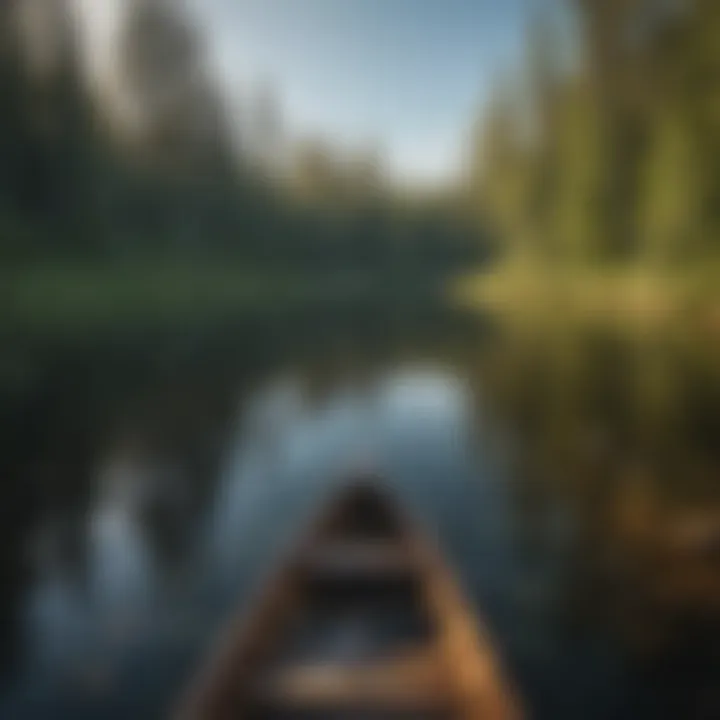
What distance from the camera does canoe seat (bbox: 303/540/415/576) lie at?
2.69 metres

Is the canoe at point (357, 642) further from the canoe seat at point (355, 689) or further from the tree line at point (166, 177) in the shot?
the tree line at point (166, 177)

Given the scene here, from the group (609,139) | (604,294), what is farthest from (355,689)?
(609,139)

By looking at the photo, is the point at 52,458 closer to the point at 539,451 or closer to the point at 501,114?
the point at 539,451

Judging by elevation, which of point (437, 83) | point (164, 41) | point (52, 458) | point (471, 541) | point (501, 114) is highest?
point (164, 41)

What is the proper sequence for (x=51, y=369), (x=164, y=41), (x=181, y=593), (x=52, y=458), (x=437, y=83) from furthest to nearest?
(x=164, y=41) → (x=437, y=83) → (x=51, y=369) → (x=52, y=458) → (x=181, y=593)

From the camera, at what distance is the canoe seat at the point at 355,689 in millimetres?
1908

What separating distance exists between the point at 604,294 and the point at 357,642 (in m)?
12.4

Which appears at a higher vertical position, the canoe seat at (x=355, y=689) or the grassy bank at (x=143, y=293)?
the grassy bank at (x=143, y=293)

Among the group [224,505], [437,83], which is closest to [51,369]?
[224,505]

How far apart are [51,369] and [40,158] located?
560 cm

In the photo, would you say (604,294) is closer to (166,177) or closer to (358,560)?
(166,177)

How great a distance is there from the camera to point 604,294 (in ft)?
45.3

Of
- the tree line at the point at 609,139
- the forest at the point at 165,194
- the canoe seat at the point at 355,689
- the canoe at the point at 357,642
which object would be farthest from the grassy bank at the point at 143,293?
the canoe seat at the point at 355,689

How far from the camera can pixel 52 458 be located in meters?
4.69
